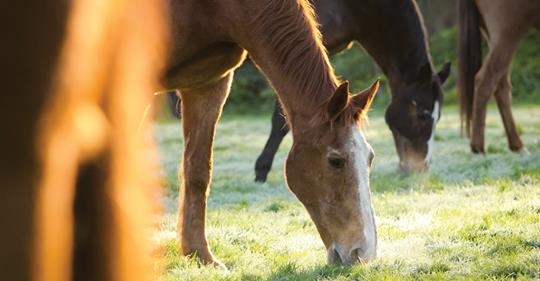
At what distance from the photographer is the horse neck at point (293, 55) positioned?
3705mm

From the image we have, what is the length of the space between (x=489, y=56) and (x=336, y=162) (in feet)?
21.6

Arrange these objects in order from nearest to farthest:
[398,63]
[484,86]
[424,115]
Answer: [398,63] → [424,115] → [484,86]

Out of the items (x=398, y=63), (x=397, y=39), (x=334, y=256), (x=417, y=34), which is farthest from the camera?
(x=398, y=63)

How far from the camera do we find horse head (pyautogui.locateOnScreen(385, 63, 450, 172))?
8.66 meters

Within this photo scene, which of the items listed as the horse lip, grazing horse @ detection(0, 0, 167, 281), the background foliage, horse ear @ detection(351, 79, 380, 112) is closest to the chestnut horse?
horse ear @ detection(351, 79, 380, 112)

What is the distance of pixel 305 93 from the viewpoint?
3768mm

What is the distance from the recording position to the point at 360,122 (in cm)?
377

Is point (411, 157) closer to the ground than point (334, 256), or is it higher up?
closer to the ground

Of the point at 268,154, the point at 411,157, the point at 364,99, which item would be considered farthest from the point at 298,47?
the point at 411,157

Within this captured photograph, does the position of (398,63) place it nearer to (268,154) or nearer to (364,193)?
(268,154)

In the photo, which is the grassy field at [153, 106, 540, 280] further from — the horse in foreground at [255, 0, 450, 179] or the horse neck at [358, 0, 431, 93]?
the horse neck at [358, 0, 431, 93]

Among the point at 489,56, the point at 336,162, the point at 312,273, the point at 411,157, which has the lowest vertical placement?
the point at 411,157

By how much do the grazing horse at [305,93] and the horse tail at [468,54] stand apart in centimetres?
625

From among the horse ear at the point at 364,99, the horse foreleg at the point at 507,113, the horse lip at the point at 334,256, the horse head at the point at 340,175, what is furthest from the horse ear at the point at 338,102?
the horse foreleg at the point at 507,113
